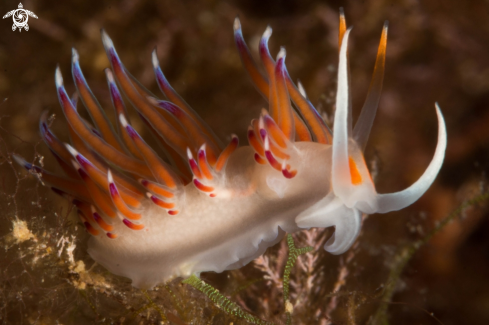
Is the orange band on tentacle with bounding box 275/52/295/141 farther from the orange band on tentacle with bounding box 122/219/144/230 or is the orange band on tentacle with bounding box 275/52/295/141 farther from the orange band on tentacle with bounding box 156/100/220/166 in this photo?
the orange band on tentacle with bounding box 122/219/144/230

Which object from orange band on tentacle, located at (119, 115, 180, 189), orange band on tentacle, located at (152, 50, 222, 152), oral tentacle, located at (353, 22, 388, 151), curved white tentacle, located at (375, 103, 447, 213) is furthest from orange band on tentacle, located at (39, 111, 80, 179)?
curved white tentacle, located at (375, 103, 447, 213)

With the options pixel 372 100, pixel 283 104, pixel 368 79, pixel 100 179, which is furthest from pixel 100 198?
pixel 368 79

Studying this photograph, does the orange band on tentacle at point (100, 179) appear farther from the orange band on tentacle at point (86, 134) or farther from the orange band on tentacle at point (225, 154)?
the orange band on tentacle at point (225, 154)

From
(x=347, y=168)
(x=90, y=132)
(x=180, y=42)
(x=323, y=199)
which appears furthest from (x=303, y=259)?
(x=180, y=42)

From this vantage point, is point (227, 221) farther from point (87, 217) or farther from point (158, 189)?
point (87, 217)

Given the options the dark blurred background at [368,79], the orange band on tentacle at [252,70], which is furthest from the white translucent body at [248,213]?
the dark blurred background at [368,79]

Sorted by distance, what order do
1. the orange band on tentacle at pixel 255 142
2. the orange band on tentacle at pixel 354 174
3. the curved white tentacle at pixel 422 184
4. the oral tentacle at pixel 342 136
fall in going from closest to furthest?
the oral tentacle at pixel 342 136
the curved white tentacle at pixel 422 184
the orange band on tentacle at pixel 354 174
the orange band on tentacle at pixel 255 142
